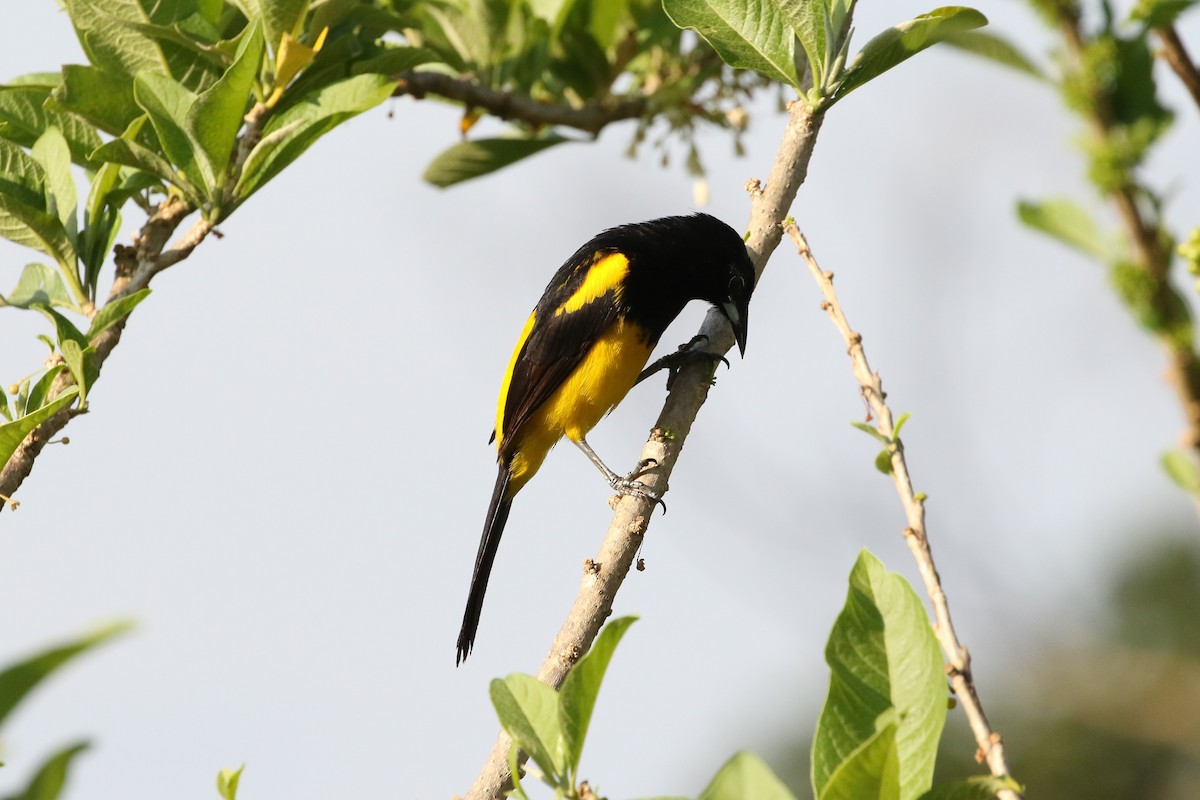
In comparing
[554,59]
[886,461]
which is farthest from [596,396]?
[886,461]

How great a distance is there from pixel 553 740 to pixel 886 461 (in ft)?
1.99

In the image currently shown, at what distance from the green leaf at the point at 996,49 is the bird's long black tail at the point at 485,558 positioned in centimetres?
272

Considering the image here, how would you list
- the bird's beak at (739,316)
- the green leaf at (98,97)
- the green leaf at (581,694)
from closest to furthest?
the green leaf at (581,694)
the green leaf at (98,97)
the bird's beak at (739,316)

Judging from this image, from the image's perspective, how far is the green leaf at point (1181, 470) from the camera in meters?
2.11

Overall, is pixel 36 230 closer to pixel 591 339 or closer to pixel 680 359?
pixel 680 359

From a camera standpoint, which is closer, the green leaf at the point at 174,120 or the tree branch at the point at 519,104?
the green leaf at the point at 174,120

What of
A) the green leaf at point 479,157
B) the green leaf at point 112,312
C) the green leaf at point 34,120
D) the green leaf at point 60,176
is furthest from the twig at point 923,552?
the green leaf at point 479,157

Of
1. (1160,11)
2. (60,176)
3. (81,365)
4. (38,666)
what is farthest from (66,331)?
(1160,11)

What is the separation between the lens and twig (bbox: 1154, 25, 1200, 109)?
2.26 m

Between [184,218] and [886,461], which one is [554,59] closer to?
[184,218]

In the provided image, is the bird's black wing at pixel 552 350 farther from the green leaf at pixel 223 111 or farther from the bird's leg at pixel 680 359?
the green leaf at pixel 223 111

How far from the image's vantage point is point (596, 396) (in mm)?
4902

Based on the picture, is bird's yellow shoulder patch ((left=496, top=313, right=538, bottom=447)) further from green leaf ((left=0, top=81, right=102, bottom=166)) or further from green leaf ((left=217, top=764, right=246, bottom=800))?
green leaf ((left=217, top=764, right=246, bottom=800))

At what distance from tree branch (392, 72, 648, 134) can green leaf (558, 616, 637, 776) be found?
7.77ft
